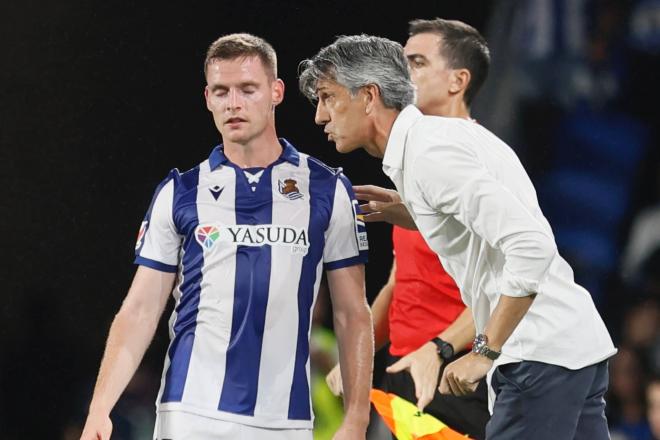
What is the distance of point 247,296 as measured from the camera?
2475 mm

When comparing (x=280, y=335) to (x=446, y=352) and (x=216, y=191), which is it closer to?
(x=216, y=191)

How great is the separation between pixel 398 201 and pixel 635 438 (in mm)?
2124

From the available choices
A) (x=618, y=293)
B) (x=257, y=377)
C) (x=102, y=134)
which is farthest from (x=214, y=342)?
(x=618, y=293)

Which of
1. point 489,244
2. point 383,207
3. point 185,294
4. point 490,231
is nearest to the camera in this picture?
point 490,231

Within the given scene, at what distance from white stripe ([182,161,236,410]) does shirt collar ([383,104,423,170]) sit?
0.40m

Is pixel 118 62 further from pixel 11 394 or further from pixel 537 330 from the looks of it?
pixel 537 330

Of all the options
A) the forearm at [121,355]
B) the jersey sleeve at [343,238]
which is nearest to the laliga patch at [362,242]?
the jersey sleeve at [343,238]

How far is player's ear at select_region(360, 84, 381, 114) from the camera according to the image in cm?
254

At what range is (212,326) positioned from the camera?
2.48m

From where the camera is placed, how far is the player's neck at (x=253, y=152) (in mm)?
2594

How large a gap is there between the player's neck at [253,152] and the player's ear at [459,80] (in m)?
1.09

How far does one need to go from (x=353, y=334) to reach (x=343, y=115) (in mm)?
510

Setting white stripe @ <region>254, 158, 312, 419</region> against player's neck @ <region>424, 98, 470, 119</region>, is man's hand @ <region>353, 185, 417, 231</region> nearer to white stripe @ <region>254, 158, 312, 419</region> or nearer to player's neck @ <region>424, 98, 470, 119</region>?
white stripe @ <region>254, 158, 312, 419</region>

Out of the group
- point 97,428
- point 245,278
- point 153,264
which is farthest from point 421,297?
point 97,428
